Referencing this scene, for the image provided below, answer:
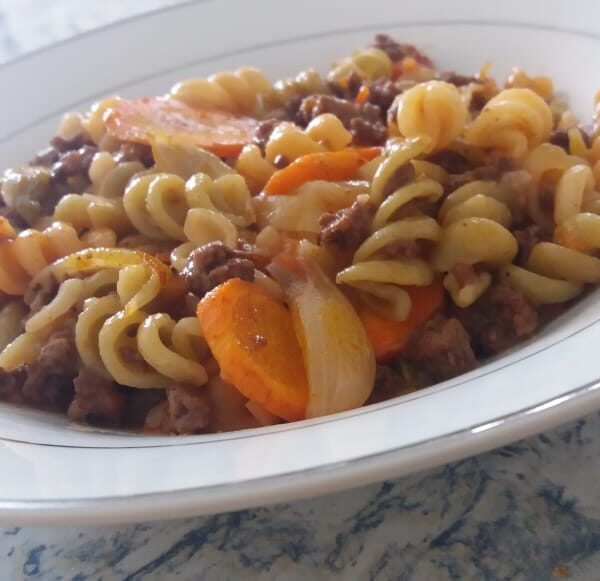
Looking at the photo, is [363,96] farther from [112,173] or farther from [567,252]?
[567,252]

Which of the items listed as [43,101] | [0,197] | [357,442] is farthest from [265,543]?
[43,101]

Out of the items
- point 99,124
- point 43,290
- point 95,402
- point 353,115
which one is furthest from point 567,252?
point 99,124

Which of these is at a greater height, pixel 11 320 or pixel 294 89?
pixel 294 89

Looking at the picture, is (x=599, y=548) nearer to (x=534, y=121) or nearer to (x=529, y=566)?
(x=529, y=566)

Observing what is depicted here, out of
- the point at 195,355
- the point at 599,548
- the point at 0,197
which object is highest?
the point at 0,197

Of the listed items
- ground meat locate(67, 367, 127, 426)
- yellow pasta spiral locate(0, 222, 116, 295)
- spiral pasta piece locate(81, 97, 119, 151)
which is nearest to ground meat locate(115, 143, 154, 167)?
spiral pasta piece locate(81, 97, 119, 151)

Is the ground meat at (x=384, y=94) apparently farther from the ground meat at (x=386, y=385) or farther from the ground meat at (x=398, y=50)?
the ground meat at (x=386, y=385)

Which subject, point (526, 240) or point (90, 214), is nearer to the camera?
point (526, 240)
